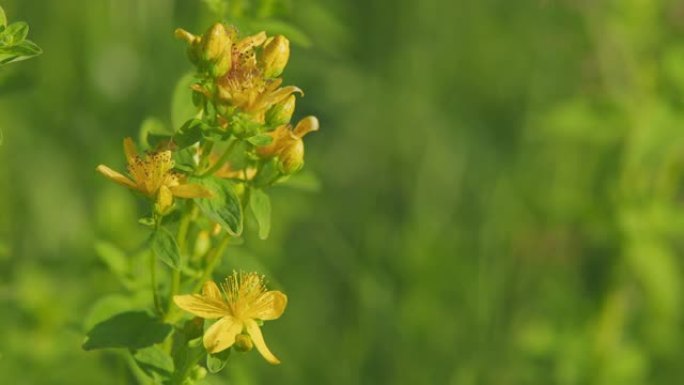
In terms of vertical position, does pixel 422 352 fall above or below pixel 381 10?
below

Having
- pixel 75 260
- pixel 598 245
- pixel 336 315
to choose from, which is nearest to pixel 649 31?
pixel 598 245

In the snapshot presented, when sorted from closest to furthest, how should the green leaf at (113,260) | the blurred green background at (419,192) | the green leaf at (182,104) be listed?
1. the green leaf at (182,104)
2. the green leaf at (113,260)
3. the blurred green background at (419,192)

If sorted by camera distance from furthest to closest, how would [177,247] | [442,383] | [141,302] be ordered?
1. [442,383]
2. [141,302]
3. [177,247]

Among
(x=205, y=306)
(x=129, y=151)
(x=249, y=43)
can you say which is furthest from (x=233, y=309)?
(x=249, y=43)

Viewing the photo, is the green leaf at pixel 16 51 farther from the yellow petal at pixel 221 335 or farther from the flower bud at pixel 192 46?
the yellow petal at pixel 221 335

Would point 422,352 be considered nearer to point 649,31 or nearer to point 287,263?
point 287,263

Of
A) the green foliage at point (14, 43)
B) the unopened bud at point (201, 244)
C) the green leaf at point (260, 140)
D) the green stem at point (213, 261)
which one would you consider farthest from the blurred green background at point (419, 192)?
the green leaf at point (260, 140)
